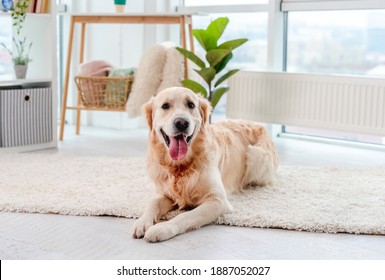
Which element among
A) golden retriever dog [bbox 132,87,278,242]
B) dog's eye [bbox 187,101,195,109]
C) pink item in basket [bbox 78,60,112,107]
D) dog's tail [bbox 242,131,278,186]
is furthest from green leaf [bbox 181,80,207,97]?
dog's eye [bbox 187,101,195,109]

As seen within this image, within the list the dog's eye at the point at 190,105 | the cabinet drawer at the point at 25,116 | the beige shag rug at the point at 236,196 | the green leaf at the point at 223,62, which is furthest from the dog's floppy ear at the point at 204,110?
the cabinet drawer at the point at 25,116

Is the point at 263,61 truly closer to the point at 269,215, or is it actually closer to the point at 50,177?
the point at 50,177

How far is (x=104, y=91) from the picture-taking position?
4.89m

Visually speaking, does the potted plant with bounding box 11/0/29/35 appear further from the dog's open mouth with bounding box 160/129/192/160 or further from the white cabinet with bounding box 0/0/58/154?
the dog's open mouth with bounding box 160/129/192/160

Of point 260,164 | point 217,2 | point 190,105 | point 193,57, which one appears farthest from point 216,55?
point 190,105

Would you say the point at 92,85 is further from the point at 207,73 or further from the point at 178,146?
the point at 178,146

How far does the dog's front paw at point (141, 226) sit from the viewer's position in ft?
7.96

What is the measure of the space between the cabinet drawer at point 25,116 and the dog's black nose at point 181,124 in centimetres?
206

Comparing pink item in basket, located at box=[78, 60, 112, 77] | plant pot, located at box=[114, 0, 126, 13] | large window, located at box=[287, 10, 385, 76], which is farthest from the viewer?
plant pot, located at box=[114, 0, 126, 13]

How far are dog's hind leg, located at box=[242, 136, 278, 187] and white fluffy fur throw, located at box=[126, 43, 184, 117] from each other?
1537mm

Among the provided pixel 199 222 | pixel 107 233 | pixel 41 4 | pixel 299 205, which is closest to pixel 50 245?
pixel 107 233

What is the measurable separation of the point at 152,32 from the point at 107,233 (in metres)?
3.39

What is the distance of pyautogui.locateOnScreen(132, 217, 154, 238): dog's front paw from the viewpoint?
2.43 metres

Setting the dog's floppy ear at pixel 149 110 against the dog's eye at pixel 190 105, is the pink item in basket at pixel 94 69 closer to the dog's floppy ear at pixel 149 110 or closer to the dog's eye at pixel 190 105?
the dog's floppy ear at pixel 149 110
